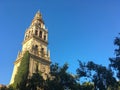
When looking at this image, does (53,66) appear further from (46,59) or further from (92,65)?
(46,59)

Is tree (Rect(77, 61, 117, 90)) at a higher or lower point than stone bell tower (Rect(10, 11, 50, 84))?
lower

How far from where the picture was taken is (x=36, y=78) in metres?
39.7

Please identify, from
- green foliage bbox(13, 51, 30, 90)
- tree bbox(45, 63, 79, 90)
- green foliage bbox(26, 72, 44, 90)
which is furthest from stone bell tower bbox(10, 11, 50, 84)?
tree bbox(45, 63, 79, 90)

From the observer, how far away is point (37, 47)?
61.4 m

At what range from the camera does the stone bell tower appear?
57.1m

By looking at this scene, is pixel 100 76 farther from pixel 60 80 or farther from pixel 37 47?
pixel 37 47

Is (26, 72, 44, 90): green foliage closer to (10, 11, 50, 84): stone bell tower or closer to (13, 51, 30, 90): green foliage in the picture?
(13, 51, 30, 90): green foliage

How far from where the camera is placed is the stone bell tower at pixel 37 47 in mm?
57094

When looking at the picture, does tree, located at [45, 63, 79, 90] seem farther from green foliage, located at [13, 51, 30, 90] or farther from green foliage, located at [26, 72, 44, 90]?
green foliage, located at [13, 51, 30, 90]

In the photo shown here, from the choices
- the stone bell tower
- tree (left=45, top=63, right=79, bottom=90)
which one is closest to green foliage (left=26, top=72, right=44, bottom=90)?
tree (left=45, top=63, right=79, bottom=90)

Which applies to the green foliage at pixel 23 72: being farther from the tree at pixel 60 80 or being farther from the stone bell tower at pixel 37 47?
the tree at pixel 60 80

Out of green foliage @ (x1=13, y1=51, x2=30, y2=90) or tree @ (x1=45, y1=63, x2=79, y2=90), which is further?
green foliage @ (x1=13, y1=51, x2=30, y2=90)

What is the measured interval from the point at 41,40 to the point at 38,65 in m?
9.45

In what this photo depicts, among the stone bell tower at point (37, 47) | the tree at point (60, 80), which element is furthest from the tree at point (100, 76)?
the stone bell tower at point (37, 47)
